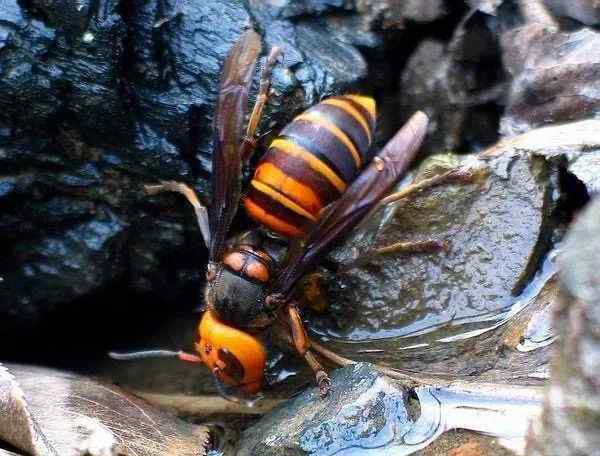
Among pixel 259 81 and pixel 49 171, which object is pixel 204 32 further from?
pixel 49 171

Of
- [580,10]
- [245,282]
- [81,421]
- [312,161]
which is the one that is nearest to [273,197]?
[312,161]

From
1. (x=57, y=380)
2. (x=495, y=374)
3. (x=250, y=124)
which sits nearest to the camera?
(x=495, y=374)

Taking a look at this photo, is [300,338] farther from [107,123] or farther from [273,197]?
[107,123]

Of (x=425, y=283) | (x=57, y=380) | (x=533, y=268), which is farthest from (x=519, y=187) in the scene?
(x=57, y=380)

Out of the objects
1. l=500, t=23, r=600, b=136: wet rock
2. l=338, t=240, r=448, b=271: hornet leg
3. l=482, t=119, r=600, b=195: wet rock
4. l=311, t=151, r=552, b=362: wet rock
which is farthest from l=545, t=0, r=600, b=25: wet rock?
l=338, t=240, r=448, b=271: hornet leg

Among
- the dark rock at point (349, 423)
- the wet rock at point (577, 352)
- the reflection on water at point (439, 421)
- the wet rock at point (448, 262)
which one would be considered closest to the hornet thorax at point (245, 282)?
the wet rock at point (448, 262)

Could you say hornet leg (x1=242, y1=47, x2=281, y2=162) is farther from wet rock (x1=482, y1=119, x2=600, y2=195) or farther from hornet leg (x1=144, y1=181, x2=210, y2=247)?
wet rock (x1=482, y1=119, x2=600, y2=195)

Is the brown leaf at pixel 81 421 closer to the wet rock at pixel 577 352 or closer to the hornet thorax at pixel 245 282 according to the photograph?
the hornet thorax at pixel 245 282
